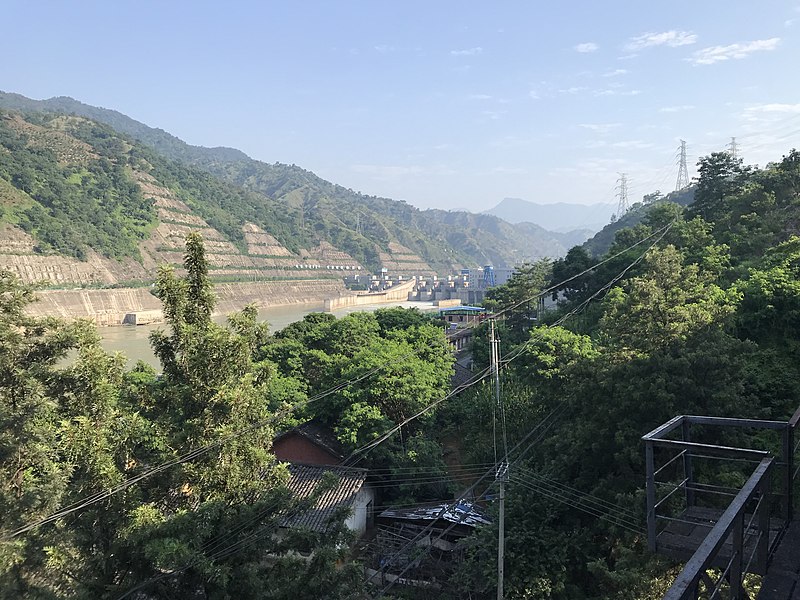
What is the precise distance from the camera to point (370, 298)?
90875mm

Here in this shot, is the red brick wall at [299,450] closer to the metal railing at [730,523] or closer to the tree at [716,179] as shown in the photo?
the metal railing at [730,523]

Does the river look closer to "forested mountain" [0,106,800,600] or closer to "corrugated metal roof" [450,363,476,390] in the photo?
"corrugated metal roof" [450,363,476,390]

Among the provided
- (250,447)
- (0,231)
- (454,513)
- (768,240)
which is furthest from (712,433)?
(0,231)

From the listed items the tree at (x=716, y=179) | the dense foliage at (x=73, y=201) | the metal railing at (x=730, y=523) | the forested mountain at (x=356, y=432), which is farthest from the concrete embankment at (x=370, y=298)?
the metal railing at (x=730, y=523)

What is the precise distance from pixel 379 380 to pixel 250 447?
10676 mm

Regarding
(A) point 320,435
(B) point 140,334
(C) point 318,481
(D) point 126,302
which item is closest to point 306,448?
(A) point 320,435

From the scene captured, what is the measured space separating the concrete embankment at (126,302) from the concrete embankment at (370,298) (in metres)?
8.72

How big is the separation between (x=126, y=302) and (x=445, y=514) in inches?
2274

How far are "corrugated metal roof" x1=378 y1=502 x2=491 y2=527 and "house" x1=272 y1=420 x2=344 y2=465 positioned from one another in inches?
112

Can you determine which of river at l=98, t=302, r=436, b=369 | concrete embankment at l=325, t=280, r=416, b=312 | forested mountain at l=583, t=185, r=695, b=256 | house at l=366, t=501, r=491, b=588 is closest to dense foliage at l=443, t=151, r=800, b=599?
house at l=366, t=501, r=491, b=588

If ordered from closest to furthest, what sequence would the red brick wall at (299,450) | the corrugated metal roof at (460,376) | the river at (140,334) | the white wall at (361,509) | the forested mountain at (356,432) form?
the forested mountain at (356,432)
the white wall at (361,509)
the red brick wall at (299,450)
the corrugated metal roof at (460,376)
the river at (140,334)

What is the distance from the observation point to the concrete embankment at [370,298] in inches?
3172

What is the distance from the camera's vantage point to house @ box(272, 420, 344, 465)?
16.7 m

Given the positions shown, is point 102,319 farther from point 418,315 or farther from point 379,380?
point 379,380
